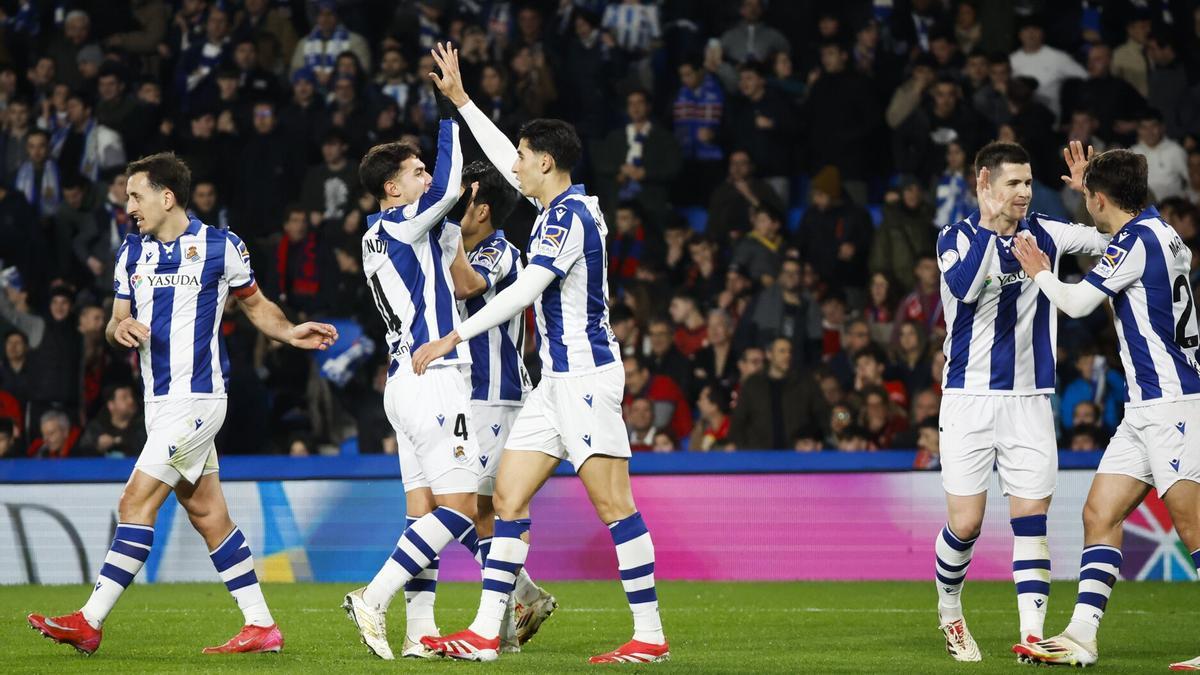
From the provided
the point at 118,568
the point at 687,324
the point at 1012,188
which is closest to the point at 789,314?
the point at 687,324

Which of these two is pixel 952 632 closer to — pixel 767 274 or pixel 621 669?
pixel 621 669

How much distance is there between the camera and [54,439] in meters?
15.4

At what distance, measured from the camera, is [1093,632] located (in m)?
7.59

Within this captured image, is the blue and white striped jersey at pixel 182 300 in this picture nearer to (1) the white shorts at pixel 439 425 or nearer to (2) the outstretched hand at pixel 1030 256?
(1) the white shorts at pixel 439 425

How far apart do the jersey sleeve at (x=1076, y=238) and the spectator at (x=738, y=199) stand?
29.3 ft

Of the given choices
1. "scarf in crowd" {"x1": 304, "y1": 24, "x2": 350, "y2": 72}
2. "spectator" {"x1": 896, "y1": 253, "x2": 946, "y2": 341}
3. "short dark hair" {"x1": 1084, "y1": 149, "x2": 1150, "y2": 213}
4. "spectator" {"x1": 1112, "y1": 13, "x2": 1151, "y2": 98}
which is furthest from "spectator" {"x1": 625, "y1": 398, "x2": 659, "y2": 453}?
"short dark hair" {"x1": 1084, "y1": 149, "x2": 1150, "y2": 213}

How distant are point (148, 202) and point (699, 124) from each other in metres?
10.4

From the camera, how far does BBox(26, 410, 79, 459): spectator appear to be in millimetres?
15383

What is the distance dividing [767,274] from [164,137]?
7.17 meters

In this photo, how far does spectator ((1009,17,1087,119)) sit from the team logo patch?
11.2m

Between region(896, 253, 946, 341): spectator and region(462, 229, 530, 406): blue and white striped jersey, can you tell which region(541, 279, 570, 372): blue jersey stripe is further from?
region(896, 253, 946, 341): spectator

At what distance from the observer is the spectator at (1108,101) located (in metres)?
17.0

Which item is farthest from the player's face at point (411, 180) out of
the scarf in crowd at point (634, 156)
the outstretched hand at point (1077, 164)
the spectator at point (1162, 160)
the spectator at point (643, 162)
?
the spectator at point (1162, 160)

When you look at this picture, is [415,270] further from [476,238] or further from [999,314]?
[999,314]
